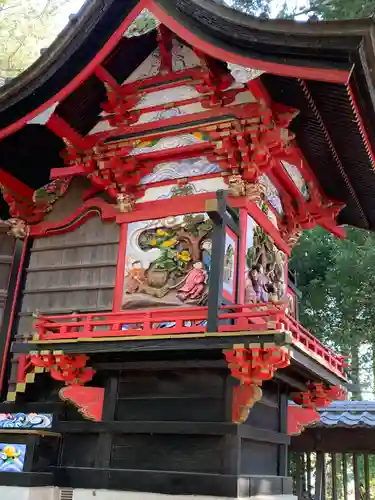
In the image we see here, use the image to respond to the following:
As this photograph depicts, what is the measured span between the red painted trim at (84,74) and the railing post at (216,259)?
7.57 ft

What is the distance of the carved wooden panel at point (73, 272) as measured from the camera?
707cm

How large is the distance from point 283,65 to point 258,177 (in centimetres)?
150

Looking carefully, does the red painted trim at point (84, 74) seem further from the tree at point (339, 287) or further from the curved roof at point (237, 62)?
the tree at point (339, 287)

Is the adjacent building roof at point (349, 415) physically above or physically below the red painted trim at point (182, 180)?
below

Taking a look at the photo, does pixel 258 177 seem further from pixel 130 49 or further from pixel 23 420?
pixel 23 420

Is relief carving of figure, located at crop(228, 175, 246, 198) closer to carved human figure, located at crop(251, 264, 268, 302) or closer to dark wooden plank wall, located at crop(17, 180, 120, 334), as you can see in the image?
carved human figure, located at crop(251, 264, 268, 302)

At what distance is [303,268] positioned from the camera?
17.6m

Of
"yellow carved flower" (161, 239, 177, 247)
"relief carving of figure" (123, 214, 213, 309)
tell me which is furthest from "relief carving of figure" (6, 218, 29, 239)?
"yellow carved flower" (161, 239, 177, 247)

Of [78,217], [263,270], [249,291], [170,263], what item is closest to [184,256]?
[170,263]

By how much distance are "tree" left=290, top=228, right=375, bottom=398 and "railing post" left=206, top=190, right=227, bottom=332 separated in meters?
10.7

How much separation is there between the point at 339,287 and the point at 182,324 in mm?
11481

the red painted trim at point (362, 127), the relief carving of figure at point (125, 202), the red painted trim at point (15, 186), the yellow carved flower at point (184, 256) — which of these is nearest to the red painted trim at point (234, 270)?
the yellow carved flower at point (184, 256)

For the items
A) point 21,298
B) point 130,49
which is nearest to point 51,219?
point 21,298

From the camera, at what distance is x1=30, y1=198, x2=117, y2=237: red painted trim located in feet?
24.0
